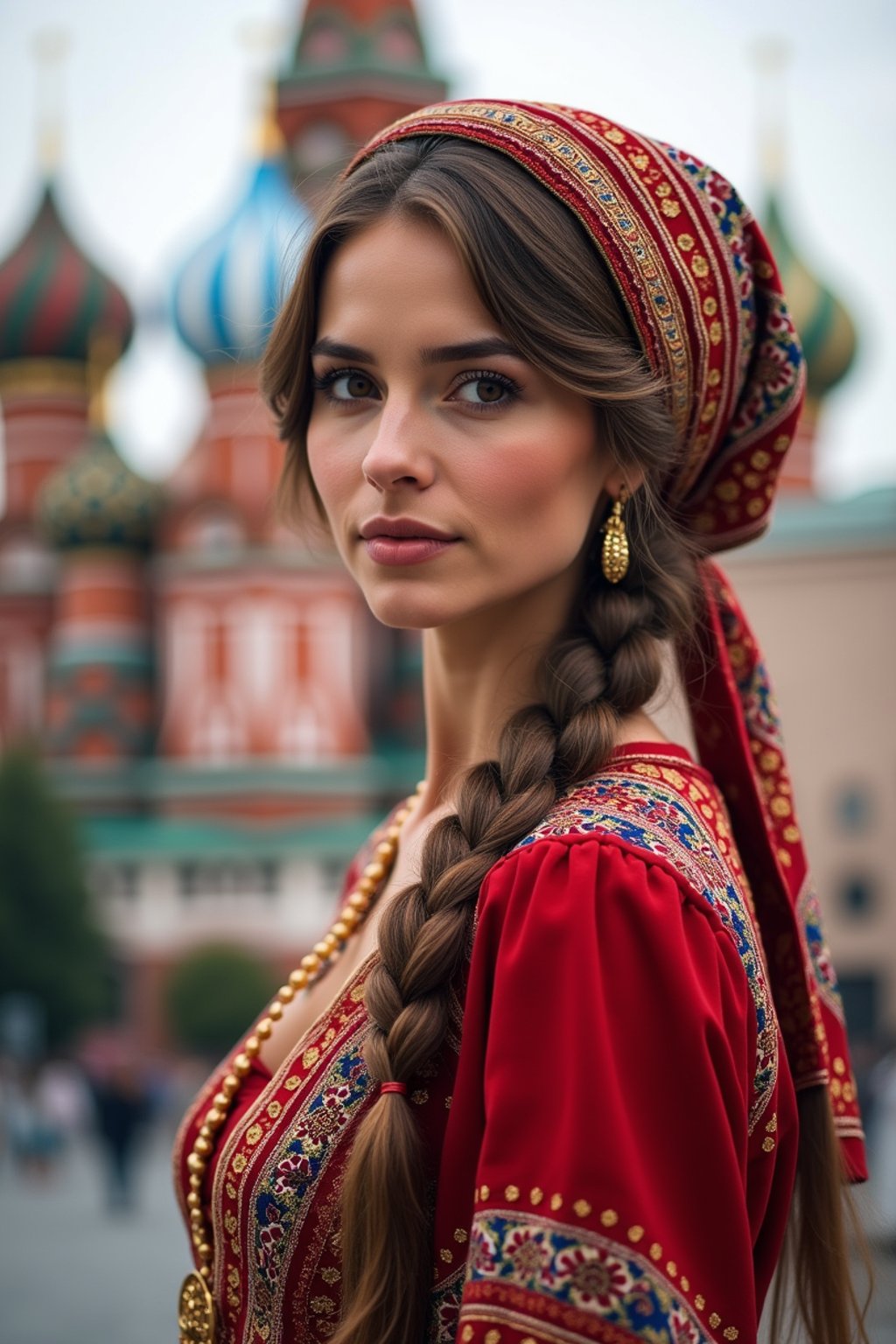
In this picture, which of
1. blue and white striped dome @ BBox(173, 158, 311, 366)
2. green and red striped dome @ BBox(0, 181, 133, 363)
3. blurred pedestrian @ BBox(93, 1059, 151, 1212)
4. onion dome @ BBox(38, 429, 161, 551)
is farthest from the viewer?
green and red striped dome @ BBox(0, 181, 133, 363)

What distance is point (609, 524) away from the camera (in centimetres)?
164

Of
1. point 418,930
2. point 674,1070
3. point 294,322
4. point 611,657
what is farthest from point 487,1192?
point 294,322

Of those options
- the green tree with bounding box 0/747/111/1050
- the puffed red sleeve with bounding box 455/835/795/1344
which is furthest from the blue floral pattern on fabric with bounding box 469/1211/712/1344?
the green tree with bounding box 0/747/111/1050

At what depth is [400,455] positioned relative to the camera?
1.52m

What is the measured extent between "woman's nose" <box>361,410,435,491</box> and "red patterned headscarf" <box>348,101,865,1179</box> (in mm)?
222

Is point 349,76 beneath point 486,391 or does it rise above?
above

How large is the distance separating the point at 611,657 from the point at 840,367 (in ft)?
71.0

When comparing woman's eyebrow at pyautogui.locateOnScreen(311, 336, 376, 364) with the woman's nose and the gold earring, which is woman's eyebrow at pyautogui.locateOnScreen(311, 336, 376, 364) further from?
the gold earring

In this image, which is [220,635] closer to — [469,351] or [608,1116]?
[469,351]

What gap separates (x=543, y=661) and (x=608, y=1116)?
51 cm

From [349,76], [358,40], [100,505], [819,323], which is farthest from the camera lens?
[358,40]

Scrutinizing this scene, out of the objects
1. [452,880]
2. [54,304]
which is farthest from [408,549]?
[54,304]

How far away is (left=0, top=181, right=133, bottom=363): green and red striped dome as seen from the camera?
2462 cm

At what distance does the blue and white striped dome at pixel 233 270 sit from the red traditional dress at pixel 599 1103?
2062 centimetres
